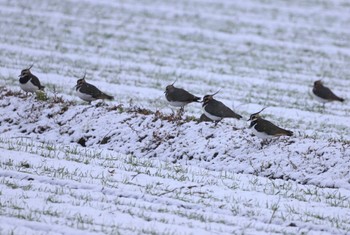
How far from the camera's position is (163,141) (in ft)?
35.2

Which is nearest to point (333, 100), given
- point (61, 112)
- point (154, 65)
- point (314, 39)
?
point (154, 65)

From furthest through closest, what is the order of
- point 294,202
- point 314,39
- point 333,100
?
point 314,39, point 333,100, point 294,202

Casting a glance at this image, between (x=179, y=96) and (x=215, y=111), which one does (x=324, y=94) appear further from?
(x=215, y=111)

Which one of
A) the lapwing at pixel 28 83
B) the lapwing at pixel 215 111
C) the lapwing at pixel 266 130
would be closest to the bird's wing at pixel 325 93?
the lapwing at pixel 215 111

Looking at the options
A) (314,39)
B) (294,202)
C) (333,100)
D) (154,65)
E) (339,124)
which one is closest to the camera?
(294,202)

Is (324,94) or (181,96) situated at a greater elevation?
(181,96)

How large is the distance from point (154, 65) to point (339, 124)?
6.78 metres

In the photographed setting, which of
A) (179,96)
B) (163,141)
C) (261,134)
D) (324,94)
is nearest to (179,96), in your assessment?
(179,96)

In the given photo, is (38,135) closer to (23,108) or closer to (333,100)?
(23,108)

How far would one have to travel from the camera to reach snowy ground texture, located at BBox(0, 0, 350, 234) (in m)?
7.48

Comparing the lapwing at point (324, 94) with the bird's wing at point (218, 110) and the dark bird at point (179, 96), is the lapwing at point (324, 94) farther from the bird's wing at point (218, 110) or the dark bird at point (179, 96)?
the bird's wing at point (218, 110)

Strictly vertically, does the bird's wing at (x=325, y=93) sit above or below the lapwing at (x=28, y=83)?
below

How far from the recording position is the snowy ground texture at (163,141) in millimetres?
7477

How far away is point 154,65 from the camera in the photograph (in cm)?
1877
